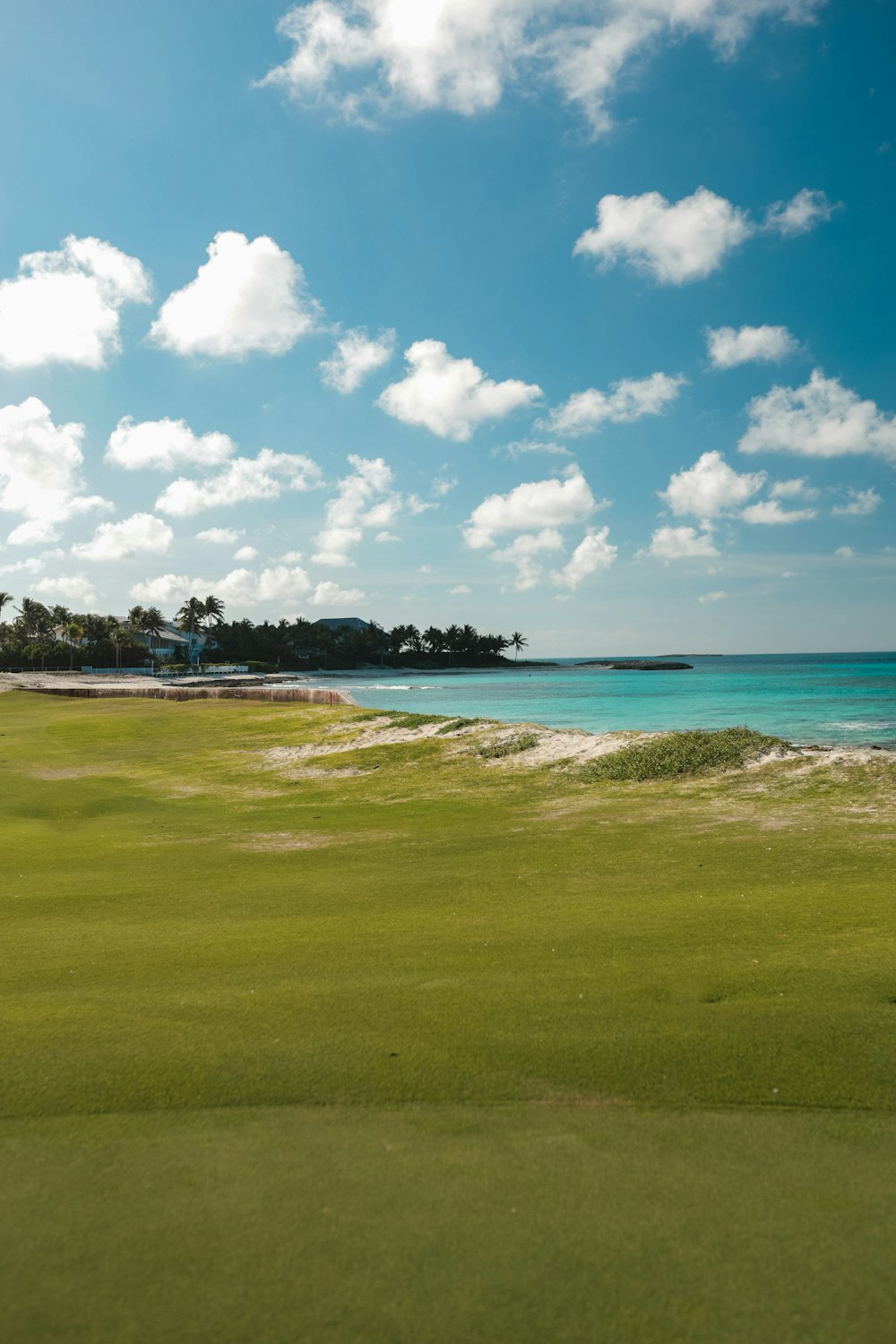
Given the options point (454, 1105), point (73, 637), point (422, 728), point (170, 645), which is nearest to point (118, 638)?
point (73, 637)

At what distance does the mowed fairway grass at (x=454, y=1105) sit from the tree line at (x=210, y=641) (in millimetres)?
121529

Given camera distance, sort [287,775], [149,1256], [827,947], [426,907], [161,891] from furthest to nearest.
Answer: [287,775], [161,891], [426,907], [827,947], [149,1256]

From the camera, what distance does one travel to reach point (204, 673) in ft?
399

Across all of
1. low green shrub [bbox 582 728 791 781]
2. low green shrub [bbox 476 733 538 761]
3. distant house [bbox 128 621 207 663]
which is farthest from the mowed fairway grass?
distant house [bbox 128 621 207 663]

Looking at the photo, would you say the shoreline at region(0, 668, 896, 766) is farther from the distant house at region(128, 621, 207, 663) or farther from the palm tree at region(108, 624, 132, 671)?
the distant house at region(128, 621, 207, 663)

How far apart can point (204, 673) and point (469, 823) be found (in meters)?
113

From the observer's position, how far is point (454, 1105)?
185 inches

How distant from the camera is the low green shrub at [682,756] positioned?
64.4 ft

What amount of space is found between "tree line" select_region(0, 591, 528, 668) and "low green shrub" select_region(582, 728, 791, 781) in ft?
373

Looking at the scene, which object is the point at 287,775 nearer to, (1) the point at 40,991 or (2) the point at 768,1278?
(1) the point at 40,991

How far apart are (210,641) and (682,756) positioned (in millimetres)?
134469

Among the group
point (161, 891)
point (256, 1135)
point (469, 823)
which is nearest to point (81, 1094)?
point (256, 1135)

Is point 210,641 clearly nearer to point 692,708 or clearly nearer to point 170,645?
point 170,645

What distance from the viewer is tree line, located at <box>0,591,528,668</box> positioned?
121688 millimetres
